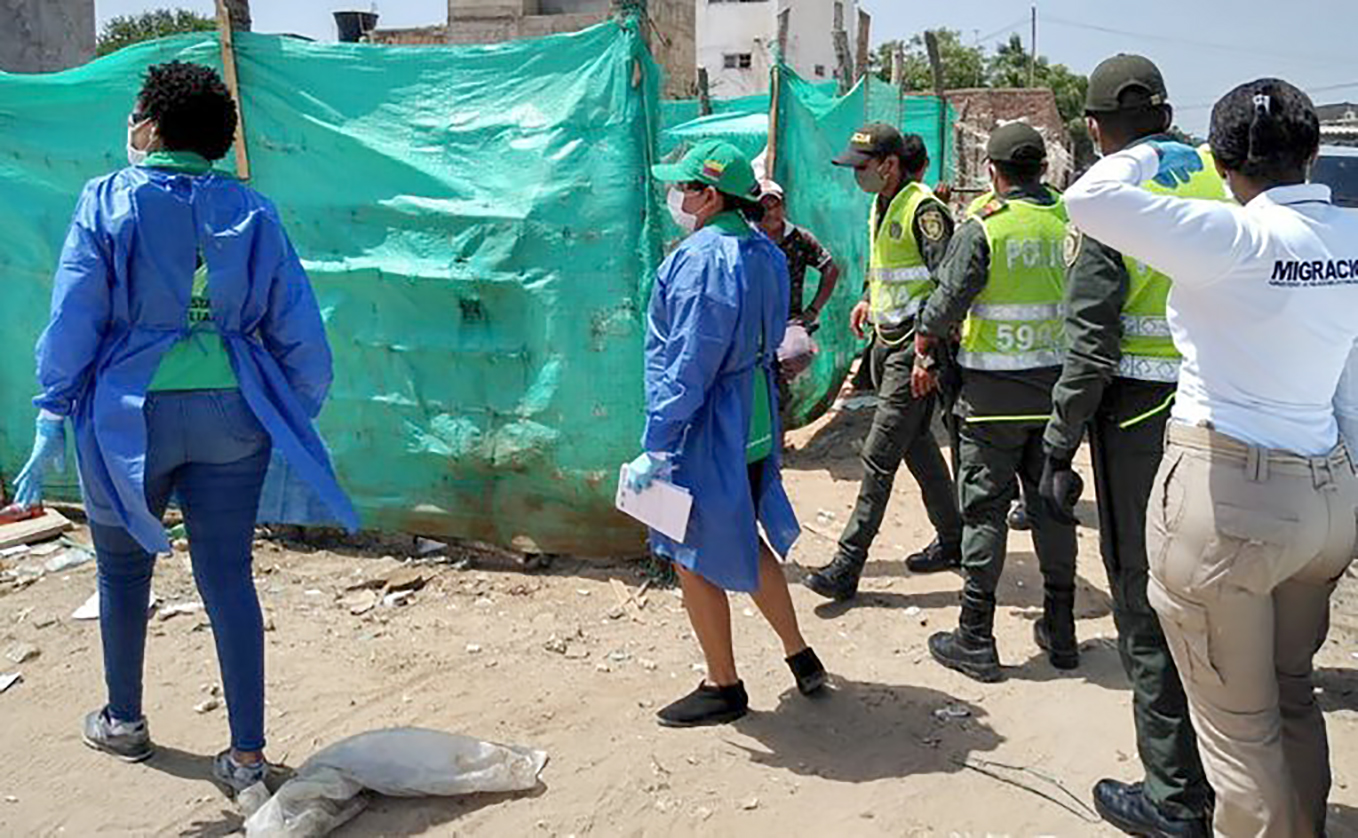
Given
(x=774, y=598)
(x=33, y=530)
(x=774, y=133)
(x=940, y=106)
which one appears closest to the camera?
(x=774, y=598)

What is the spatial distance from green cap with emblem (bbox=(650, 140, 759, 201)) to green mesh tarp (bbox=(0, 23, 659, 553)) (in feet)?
3.59

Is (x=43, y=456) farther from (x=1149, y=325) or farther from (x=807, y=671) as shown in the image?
(x=1149, y=325)

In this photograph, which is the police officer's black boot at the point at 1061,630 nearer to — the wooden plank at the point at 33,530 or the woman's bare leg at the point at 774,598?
the woman's bare leg at the point at 774,598

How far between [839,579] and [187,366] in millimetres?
2739

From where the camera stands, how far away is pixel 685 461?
335cm

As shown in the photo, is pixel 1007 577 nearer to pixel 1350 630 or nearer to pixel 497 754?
pixel 1350 630

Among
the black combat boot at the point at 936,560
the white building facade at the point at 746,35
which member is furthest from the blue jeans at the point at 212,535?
the white building facade at the point at 746,35

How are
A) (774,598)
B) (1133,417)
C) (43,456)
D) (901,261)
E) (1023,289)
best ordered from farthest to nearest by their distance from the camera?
(901,261)
(1023,289)
(774,598)
(43,456)
(1133,417)

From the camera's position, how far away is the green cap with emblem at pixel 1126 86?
9.30 feet

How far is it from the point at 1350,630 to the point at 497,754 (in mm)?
3275

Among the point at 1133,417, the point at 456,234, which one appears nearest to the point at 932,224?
the point at 1133,417

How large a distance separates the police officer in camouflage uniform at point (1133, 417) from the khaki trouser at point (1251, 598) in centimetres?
45

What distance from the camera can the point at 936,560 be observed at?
16.6 ft

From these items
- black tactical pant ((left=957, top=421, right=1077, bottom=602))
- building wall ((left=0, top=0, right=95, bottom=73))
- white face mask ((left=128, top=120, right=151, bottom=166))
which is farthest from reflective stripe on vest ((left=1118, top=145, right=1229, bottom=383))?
building wall ((left=0, top=0, right=95, bottom=73))
